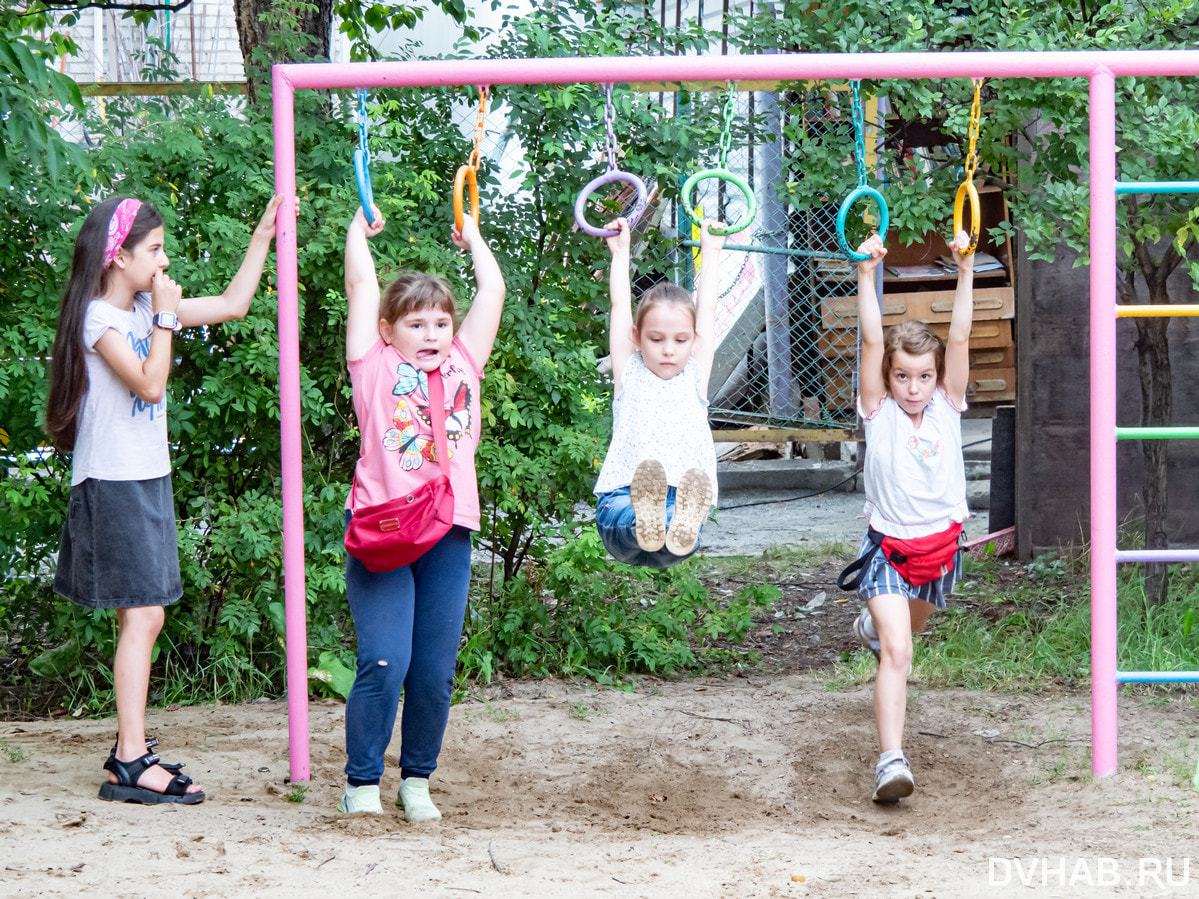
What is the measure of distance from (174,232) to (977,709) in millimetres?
3326

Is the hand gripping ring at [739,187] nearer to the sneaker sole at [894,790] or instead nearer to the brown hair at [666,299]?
the brown hair at [666,299]

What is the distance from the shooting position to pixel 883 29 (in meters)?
4.52

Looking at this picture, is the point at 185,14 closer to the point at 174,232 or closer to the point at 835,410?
the point at 835,410

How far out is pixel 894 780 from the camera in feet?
11.3

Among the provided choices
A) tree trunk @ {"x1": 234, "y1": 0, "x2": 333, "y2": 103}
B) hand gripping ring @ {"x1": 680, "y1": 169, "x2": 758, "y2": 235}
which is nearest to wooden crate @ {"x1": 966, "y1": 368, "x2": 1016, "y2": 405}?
tree trunk @ {"x1": 234, "y1": 0, "x2": 333, "y2": 103}

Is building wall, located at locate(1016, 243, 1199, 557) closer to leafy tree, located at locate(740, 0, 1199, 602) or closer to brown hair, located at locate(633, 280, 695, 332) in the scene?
leafy tree, located at locate(740, 0, 1199, 602)

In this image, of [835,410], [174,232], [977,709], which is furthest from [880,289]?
[174,232]

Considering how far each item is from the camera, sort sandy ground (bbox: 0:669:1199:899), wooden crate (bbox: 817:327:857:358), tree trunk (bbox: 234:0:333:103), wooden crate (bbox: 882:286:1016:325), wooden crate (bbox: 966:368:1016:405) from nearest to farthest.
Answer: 1. sandy ground (bbox: 0:669:1199:899)
2. tree trunk (bbox: 234:0:333:103)
3. wooden crate (bbox: 817:327:857:358)
4. wooden crate (bbox: 882:286:1016:325)
5. wooden crate (bbox: 966:368:1016:405)

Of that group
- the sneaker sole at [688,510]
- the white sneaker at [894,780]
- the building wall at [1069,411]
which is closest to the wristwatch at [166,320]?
the sneaker sole at [688,510]

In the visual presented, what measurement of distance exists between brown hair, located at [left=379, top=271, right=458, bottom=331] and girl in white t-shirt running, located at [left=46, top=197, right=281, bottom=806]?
57cm

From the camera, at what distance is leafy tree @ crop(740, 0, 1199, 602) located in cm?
421

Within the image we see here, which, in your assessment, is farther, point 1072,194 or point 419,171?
point 419,171

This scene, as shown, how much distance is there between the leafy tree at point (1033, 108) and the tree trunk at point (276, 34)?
1711 millimetres

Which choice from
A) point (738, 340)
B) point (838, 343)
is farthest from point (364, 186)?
point (738, 340)
